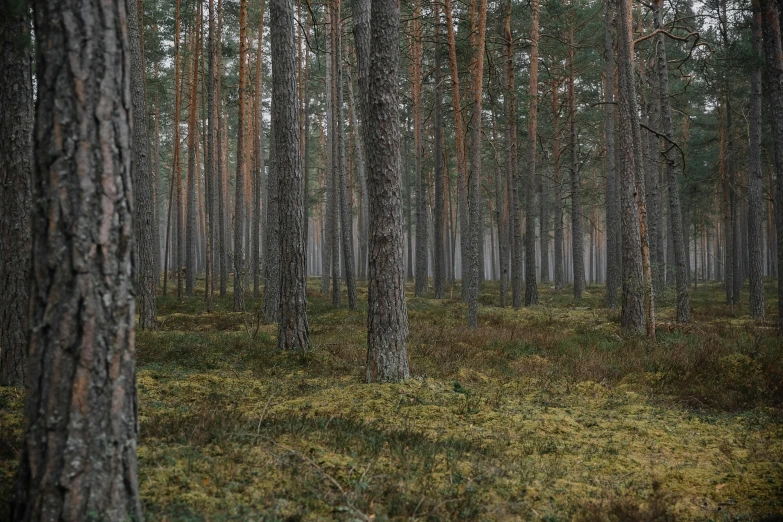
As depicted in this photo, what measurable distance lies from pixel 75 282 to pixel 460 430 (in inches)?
163

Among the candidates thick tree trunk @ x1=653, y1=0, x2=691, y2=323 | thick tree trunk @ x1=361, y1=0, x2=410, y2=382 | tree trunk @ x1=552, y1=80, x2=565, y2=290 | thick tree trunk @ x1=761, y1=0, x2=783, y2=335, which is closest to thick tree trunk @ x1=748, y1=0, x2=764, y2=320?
thick tree trunk @ x1=653, y1=0, x2=691, y2=323

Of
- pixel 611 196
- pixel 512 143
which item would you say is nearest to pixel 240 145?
pixel 512 143

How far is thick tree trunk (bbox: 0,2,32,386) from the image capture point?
5957 mm

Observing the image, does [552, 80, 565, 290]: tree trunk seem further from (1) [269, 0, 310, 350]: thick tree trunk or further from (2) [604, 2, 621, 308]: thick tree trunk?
(1) [269, 0, 310, 350]: thick tree trunk

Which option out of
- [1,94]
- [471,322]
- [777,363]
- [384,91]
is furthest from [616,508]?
[471,322]

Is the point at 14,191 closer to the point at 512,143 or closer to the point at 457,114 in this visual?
the point at 457,114

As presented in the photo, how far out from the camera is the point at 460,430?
18.9 feet

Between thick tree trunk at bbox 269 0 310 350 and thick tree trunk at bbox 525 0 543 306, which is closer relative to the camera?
thick tree trunk at bbox 269 0 310 350

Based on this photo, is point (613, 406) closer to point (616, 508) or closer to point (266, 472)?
point (616, 508)

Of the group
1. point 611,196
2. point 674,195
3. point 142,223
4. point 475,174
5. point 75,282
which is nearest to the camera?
point 75,282

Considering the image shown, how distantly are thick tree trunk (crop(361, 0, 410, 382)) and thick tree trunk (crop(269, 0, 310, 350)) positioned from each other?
2.61m

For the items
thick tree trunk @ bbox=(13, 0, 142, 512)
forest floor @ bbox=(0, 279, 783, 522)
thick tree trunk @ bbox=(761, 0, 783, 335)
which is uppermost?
thick tree trunk @ bbox=(761, 0, 783, 335)

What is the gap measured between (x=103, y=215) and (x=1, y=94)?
14.6ft

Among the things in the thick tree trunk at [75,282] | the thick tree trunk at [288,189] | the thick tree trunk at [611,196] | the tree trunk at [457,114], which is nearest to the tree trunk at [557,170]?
the thick tree trunk at [611,196]
